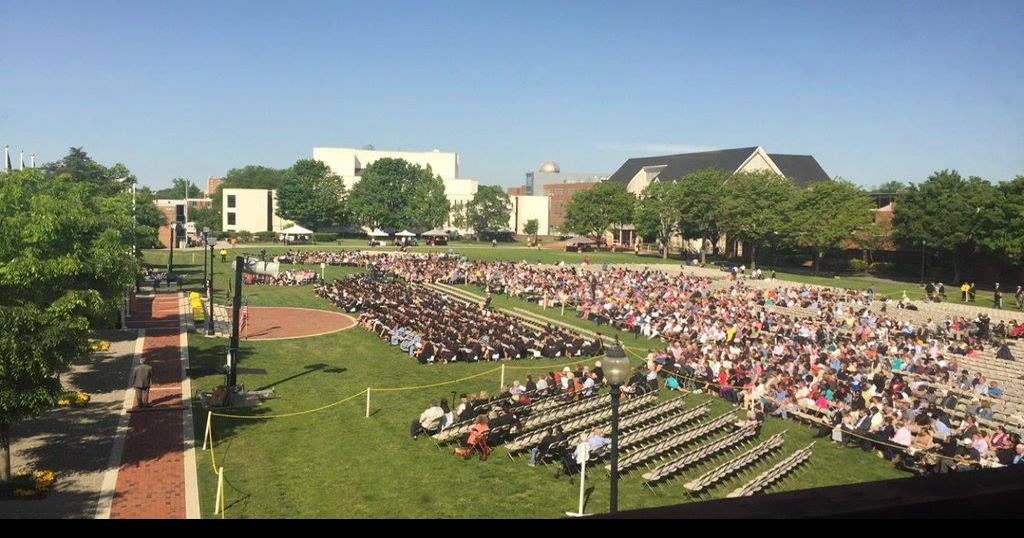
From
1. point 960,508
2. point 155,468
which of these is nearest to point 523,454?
point 155,468

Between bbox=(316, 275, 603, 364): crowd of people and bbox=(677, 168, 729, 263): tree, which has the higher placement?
bbox=(677, 168, 729, 263): tree

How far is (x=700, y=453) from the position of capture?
52.6 feet

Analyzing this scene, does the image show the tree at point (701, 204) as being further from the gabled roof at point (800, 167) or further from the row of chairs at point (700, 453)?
the row of chairs at point (700, 453)

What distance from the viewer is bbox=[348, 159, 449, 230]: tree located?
339 feet

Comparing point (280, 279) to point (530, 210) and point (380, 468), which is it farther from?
point (530, 210)

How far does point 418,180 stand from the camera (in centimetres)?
10869

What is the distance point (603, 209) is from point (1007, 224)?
45673 mm

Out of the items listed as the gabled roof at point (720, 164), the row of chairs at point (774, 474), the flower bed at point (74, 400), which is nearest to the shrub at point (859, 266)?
the gabled roof at point (720, 164)

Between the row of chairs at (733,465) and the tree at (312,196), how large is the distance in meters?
90.1

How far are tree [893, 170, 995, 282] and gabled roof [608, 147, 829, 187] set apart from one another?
32267mm

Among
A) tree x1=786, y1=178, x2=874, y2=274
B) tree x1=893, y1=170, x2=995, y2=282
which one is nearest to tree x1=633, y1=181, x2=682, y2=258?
tree x1=786, y1=178, x2=874, y2=274

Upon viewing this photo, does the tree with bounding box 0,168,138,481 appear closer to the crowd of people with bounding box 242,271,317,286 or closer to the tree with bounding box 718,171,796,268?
the crowd of people with bounding box 242,271,317,286

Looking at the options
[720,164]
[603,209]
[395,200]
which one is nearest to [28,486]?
[603,209]

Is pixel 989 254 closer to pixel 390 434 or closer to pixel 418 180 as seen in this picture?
pixel 390 434
